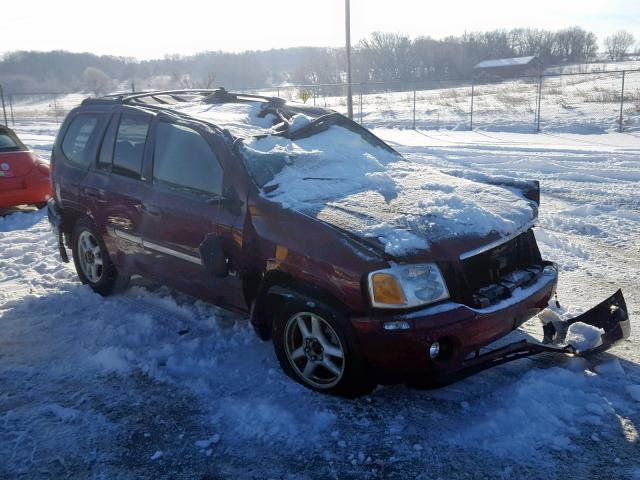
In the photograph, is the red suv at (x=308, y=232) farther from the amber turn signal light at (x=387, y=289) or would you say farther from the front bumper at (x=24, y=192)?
the front bumper at (x=24, y=192)

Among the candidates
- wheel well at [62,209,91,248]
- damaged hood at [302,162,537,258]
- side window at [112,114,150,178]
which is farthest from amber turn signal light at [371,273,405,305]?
wheel well at [62,209,91,248]

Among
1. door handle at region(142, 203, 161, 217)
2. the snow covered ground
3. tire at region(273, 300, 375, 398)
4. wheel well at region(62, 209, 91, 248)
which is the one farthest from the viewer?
wheel well at region(62, 209, 91, 248)

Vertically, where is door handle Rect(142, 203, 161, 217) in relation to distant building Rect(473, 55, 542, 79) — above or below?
below

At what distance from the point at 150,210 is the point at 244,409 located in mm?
1824

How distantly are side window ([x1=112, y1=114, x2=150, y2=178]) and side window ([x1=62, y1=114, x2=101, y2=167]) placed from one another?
43cm

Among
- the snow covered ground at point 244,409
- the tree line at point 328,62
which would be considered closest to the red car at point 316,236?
the snow covered ground at point 244,409

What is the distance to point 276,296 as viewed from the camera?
3.63 metres

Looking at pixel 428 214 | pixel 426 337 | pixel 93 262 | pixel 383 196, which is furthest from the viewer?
pixel 93 262

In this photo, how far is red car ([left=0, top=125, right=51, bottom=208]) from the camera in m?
8.42

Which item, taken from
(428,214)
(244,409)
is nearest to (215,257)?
(244,409)

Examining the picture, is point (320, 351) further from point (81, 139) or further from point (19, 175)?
point (19, 175)

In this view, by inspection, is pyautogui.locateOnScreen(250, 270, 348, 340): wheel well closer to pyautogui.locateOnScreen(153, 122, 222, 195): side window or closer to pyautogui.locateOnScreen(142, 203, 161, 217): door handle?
pyautogui.locateOnScreen(153, 122, 222, 195): side window

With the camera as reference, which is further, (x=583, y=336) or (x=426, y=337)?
(x=583, y=336)

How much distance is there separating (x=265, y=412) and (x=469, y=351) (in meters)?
1.22
